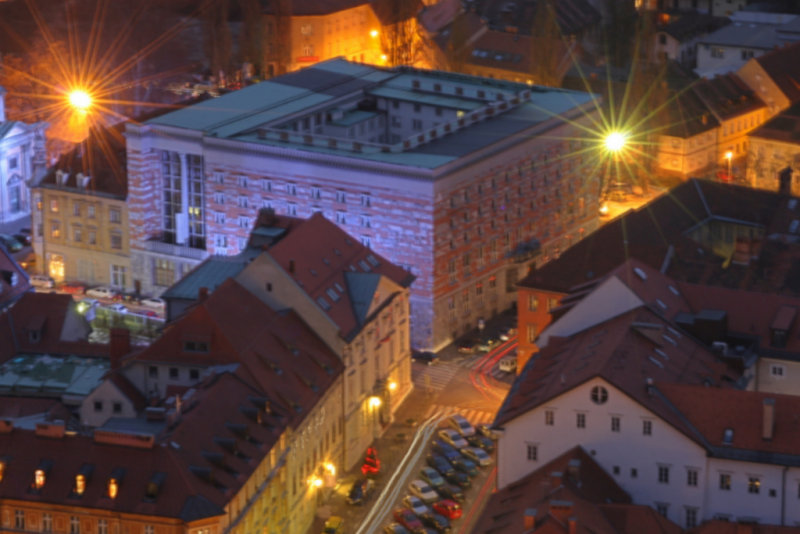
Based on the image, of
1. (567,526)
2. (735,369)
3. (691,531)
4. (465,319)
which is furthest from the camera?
(465,319)

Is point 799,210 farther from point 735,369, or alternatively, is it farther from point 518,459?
point 518,459

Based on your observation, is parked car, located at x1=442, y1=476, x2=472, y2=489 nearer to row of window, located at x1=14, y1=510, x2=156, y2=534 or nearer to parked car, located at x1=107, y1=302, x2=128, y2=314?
row of window, located at x1=14, y1=510, x2=156, y2=534

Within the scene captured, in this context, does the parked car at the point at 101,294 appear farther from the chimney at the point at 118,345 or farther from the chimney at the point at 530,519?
the chimney at the point at 530,519

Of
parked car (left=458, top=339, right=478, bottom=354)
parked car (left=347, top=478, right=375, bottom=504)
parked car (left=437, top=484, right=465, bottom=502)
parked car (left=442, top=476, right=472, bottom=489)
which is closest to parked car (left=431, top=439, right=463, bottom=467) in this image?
parked car (left=442, top=476, right=472, bottom=489)

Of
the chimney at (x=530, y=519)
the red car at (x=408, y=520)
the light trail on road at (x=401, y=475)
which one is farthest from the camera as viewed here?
the light trail on road at (x=401, y=475)

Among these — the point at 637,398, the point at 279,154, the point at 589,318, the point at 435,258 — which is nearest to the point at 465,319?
the point at 435,258

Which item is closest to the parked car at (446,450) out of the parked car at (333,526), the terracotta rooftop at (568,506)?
the parked car at (333,526)
